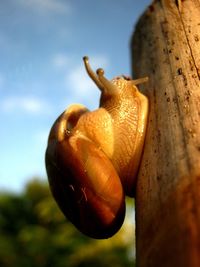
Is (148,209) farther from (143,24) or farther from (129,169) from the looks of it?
(143,24)

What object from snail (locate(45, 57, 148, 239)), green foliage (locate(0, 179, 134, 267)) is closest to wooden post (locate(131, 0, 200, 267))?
snail (locate(45, 57, 148, 239))

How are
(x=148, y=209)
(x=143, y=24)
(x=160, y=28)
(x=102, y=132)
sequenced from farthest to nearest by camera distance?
(x=143, y=24) < (x=160, y=28) < (x=102, y=132) < (x=148, y=209)

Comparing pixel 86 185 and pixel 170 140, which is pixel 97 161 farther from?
pixel 170 140

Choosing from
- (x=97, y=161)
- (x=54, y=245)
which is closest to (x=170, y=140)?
(x=97, y=161)

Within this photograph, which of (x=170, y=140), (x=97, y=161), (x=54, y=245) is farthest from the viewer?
(x=54, y=245)

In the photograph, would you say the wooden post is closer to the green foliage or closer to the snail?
the snail

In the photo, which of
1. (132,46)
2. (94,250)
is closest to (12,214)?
(94,250)

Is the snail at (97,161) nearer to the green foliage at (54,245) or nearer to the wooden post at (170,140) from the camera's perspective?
the wooden post at (170,140)
